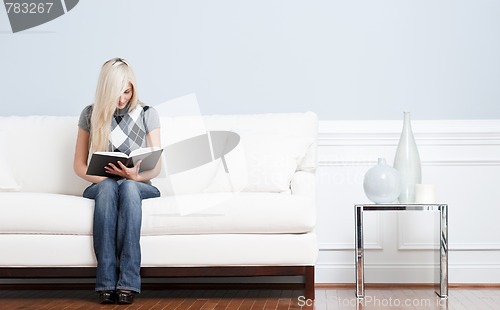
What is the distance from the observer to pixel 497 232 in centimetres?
386

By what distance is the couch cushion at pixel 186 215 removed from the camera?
10.1 feet

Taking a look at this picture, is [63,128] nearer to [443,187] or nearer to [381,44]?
[381,44]

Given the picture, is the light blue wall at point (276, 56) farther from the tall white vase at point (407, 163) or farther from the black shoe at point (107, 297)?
the black shoe at point (107, 297)

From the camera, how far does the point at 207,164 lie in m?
3.63

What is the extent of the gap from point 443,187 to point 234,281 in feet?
3.93

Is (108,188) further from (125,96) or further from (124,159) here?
(125,96)

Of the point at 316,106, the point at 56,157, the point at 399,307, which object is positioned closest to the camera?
the point at 399,307

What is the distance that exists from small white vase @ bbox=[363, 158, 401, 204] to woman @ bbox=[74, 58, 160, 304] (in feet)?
3.26

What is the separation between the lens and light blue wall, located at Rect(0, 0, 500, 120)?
3930 millimetres

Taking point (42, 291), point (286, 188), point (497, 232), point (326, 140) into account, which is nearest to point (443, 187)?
point (497, 232)

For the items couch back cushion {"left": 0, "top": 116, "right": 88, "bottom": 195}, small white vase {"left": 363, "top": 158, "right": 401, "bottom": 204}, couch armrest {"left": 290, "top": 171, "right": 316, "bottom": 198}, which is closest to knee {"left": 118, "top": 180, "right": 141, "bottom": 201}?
couch back cushion {"left": 0, "top": 116, "right": 88, "bottom": 195}

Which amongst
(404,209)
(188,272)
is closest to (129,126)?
(188,272)

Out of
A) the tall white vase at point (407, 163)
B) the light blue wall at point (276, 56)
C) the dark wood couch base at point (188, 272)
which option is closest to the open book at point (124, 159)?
the dark wood couch base at point (188, 272)

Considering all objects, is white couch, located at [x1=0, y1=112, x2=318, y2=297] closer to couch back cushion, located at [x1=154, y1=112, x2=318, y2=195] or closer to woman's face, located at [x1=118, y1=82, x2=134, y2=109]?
couch back cushion, located at [x1=154, y1=112, x2=318, y2=195]
